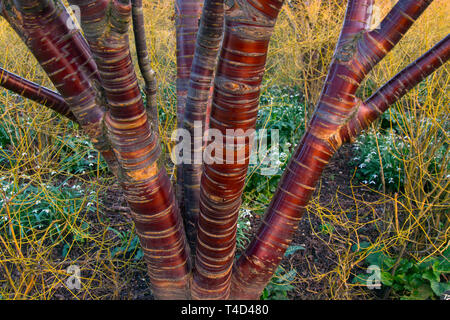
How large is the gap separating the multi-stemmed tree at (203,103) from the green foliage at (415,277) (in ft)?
3.64

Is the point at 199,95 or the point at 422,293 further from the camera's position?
the point at 422,293

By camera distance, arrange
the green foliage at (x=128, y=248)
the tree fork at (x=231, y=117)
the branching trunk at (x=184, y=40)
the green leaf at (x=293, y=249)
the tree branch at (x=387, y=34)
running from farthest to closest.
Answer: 1. the green leaf at (x=293, y=249)
2. the green foliage at (x=128, y=248)
3. the branching trunk at (x=184, y=40)
4. the tree branch at (x=387, y=34)
5. the tree fork at (x=231, y=117)

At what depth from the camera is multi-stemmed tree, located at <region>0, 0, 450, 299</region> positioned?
996 mm

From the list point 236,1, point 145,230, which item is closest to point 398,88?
point 236,1

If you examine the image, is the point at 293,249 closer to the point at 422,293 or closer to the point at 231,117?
the point at 422,293

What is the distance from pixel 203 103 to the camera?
4.90ft

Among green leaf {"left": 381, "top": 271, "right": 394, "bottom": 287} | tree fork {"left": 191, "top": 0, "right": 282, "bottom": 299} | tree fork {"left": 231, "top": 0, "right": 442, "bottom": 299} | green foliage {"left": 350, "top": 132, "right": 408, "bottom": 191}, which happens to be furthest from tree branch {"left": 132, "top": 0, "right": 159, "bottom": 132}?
Answer: green foliage {"left": 350, "top": 132, "right": 408, "bottom": 191}

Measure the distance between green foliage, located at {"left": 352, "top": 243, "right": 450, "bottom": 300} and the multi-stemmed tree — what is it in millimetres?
1110

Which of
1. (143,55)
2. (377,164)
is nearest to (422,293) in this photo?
(377,164)

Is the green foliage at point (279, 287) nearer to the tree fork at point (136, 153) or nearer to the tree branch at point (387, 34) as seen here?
the tree fork at point (136, 153)

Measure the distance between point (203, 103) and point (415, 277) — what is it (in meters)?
1.82

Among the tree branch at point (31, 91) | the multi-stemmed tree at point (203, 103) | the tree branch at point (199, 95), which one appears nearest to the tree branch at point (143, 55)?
the multi-stemmed tree at point (203, 103)

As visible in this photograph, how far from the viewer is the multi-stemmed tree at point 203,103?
100 centimetres
